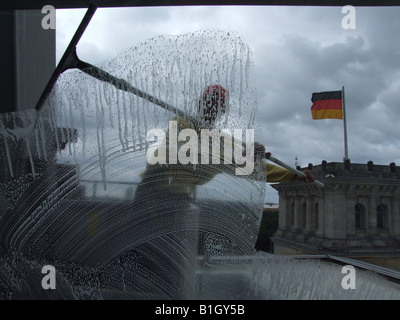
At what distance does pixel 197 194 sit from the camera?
8.05 feet

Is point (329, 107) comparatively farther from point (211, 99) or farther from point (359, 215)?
point (211, 99)

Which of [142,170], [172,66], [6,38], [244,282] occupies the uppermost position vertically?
[6,38]

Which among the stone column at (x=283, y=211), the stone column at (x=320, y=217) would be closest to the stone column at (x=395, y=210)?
the stone column at (x=320, y=217)

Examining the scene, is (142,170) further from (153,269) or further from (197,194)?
(153,269)

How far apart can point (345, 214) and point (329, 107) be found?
325 inches

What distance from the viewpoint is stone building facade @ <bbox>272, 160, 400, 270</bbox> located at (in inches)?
655
